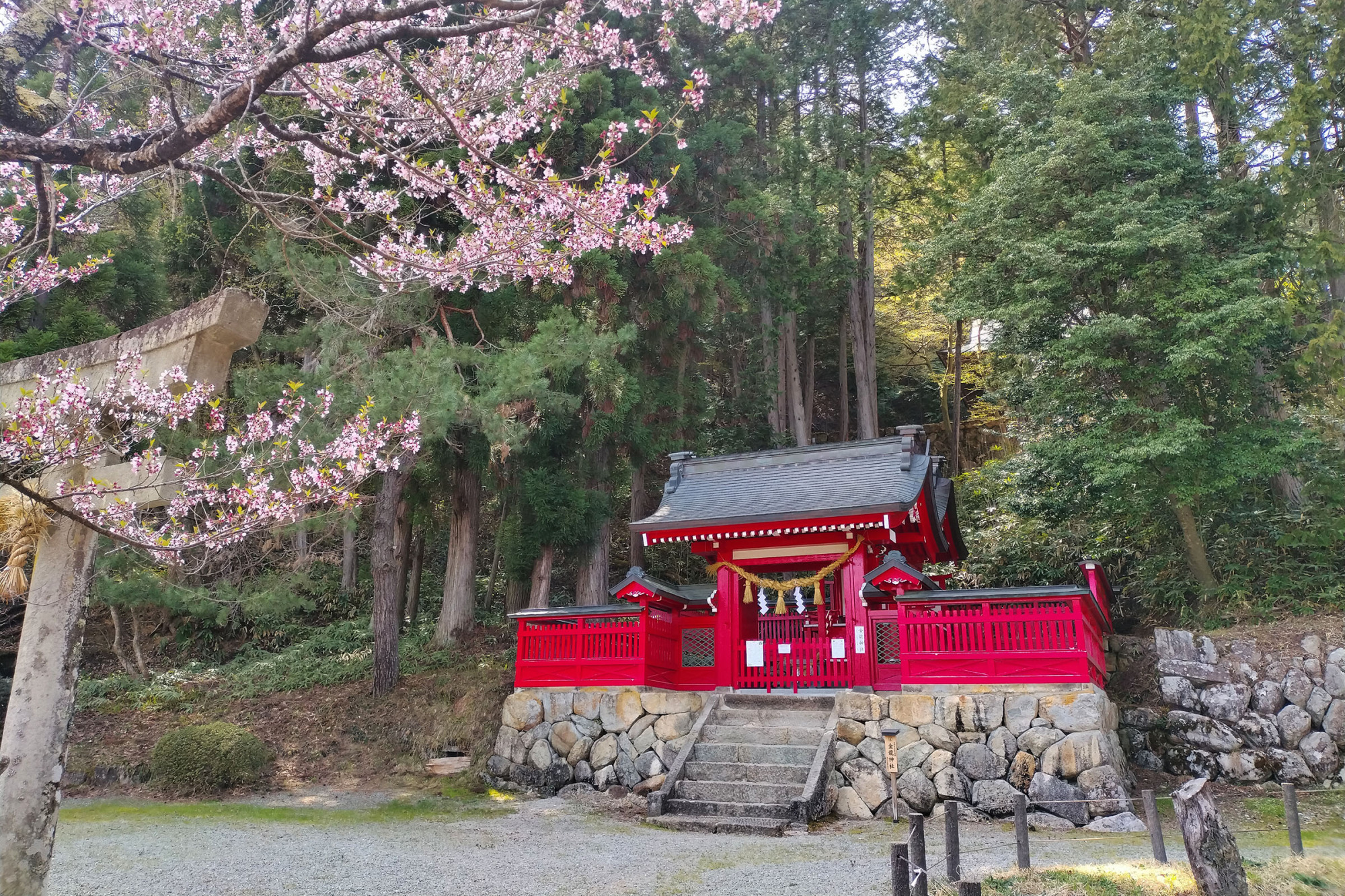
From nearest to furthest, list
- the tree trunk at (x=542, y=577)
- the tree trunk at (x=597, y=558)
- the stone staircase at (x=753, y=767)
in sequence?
1. the stone staircase at (x=753, y=767)
2. the tree trunk at (x=542, y=577)
3. the tree trunk at (x=597, y=558)

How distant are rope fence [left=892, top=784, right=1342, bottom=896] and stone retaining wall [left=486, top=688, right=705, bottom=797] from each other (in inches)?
162

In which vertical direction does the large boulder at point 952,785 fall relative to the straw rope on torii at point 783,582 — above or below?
below

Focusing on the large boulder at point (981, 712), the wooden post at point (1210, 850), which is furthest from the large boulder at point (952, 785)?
the wooden post at point (1210, 850)

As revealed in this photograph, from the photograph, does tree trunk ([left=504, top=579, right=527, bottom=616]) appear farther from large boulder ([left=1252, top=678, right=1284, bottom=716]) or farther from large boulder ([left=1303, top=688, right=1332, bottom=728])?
large boulder ([left=1303, top=688, right=1332, bottom=728])

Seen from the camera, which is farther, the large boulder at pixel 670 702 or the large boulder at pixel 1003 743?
the large boulder at pixel 670 702

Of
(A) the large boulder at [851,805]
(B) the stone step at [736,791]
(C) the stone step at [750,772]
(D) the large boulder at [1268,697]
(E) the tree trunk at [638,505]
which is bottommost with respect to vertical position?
(A) the large boulder at [851,805]

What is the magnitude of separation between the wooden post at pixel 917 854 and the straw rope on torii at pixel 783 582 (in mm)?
6011

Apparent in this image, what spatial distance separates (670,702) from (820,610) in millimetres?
2278

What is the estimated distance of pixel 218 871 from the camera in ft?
23.0

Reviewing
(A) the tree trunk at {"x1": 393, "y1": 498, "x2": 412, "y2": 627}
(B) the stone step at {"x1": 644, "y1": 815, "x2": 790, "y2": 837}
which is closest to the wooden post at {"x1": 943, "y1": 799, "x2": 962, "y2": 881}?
(B) the stone step at {"x1": 644, "y1": 815, "x2": 790, "y2": 837}

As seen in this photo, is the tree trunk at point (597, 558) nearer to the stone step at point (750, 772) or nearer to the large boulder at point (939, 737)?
the stone step at point (750, 772)

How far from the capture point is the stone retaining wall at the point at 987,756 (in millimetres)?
9281

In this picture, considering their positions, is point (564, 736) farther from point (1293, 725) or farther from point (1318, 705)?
point (1318, 705)

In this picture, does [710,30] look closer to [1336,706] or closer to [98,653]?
[1336,706]
